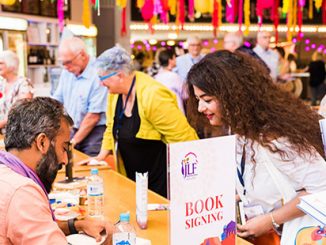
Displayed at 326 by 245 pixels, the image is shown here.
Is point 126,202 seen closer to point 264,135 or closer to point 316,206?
point 264,135

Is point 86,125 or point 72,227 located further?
point 86,125

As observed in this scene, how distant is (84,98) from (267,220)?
2.48 metres

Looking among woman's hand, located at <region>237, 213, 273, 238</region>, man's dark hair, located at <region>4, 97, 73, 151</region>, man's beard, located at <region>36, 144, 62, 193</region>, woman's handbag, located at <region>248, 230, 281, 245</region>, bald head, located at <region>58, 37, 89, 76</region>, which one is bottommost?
woman's handbag, located at <region>248, 230, 281, 245</region>

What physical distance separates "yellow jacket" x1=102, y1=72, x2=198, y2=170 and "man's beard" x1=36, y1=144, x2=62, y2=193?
1455mm

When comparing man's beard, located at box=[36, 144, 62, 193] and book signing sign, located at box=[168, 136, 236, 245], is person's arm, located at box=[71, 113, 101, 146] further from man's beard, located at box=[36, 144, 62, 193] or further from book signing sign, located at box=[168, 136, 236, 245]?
book signing sign, located at box=[168, 136, 236, 245]

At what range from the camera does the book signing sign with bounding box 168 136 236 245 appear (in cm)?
136

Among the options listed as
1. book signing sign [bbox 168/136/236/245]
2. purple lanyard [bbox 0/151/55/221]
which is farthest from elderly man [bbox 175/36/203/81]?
book signing sign [bbox 168/136/236/245]

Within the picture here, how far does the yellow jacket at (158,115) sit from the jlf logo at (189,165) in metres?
1.78

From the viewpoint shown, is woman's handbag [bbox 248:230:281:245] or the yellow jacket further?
the yellow jacket

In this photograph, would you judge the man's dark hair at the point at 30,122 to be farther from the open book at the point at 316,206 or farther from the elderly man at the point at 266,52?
the elderly man at the point at 266,52

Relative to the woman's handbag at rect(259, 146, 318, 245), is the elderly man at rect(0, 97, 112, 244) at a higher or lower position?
higher

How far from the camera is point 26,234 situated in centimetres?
149

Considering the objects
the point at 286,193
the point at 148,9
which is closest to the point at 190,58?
the point at 148,9

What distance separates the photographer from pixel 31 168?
170 cm
